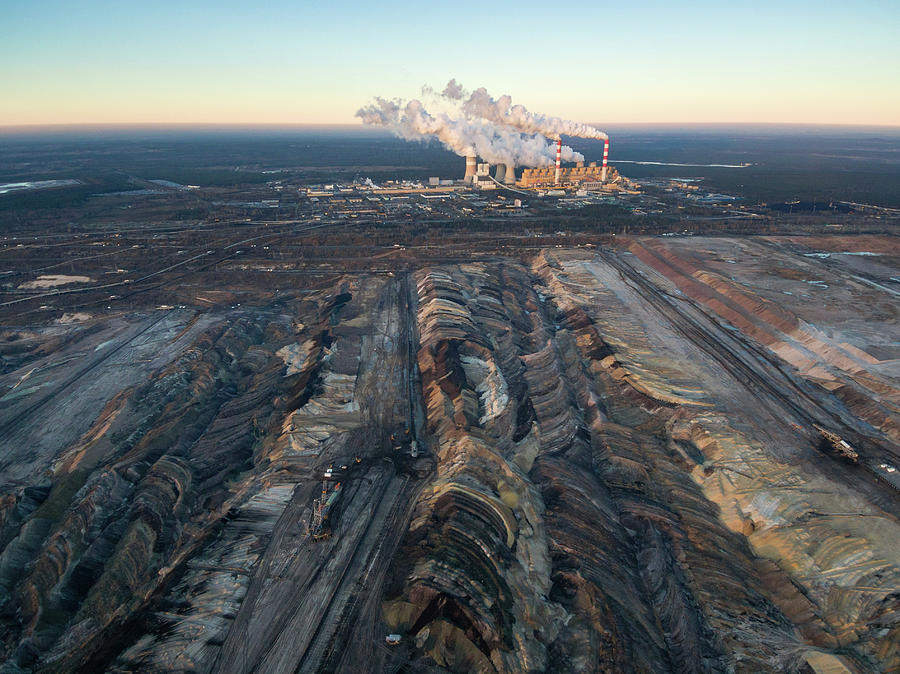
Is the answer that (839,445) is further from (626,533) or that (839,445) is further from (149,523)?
(149,523)

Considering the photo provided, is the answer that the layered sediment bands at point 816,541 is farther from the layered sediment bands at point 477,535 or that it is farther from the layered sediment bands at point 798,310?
the layered sediment bands at point 798,310

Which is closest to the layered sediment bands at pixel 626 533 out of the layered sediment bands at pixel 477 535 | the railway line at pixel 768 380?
the layered sediment bands at pixel 477 535

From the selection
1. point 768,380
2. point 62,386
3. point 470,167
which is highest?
point 470,167

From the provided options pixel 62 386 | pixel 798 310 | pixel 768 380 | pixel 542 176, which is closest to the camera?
pixel 768 380

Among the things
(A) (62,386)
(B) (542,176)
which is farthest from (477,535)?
(B) (542,176)

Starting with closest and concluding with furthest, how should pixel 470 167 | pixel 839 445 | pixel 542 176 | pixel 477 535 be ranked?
pixel 477 535 < pixel 839 445 < pixel 542 176 < pixel 470 167

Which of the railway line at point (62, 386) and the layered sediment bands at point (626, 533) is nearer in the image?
the layered sediment bands at point (626, 533)
